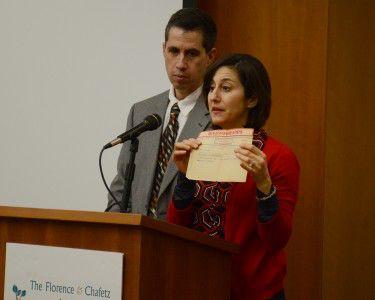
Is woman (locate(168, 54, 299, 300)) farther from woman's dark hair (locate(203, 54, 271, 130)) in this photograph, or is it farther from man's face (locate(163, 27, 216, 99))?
man's face (locate(163, 27, 216, 99))

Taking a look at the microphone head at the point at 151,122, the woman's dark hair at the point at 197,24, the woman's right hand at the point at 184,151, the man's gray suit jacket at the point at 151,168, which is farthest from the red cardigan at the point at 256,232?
the woman's dark hair at the point at 197,24

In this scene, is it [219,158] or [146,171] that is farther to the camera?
[146,171]

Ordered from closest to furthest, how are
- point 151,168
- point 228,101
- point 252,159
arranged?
1. point 252,159
2. point 228,101
3. point 151,168

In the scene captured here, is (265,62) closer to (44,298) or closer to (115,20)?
(115,20)

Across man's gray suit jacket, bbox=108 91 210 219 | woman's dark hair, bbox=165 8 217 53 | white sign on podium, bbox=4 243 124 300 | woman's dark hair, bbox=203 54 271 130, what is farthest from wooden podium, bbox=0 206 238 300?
woman's dark hair, bbox=165 8 217 53

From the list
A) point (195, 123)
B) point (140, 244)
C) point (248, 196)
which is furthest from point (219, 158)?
point (195, 123)

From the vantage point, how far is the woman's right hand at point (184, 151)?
2443 mm

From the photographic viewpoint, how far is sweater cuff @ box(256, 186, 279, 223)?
92.5 inches

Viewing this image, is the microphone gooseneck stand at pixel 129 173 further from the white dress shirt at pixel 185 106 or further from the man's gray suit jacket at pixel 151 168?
the white dress shirt at pixel 185 106

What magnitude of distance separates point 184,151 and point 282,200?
0.38m

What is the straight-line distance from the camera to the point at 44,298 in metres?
2.03

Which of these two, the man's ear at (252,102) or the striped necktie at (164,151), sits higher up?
the man's ear at (252,102)

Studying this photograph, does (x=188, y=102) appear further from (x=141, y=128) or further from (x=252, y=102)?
(x=141, y=128)

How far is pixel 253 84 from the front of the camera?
2695mm
